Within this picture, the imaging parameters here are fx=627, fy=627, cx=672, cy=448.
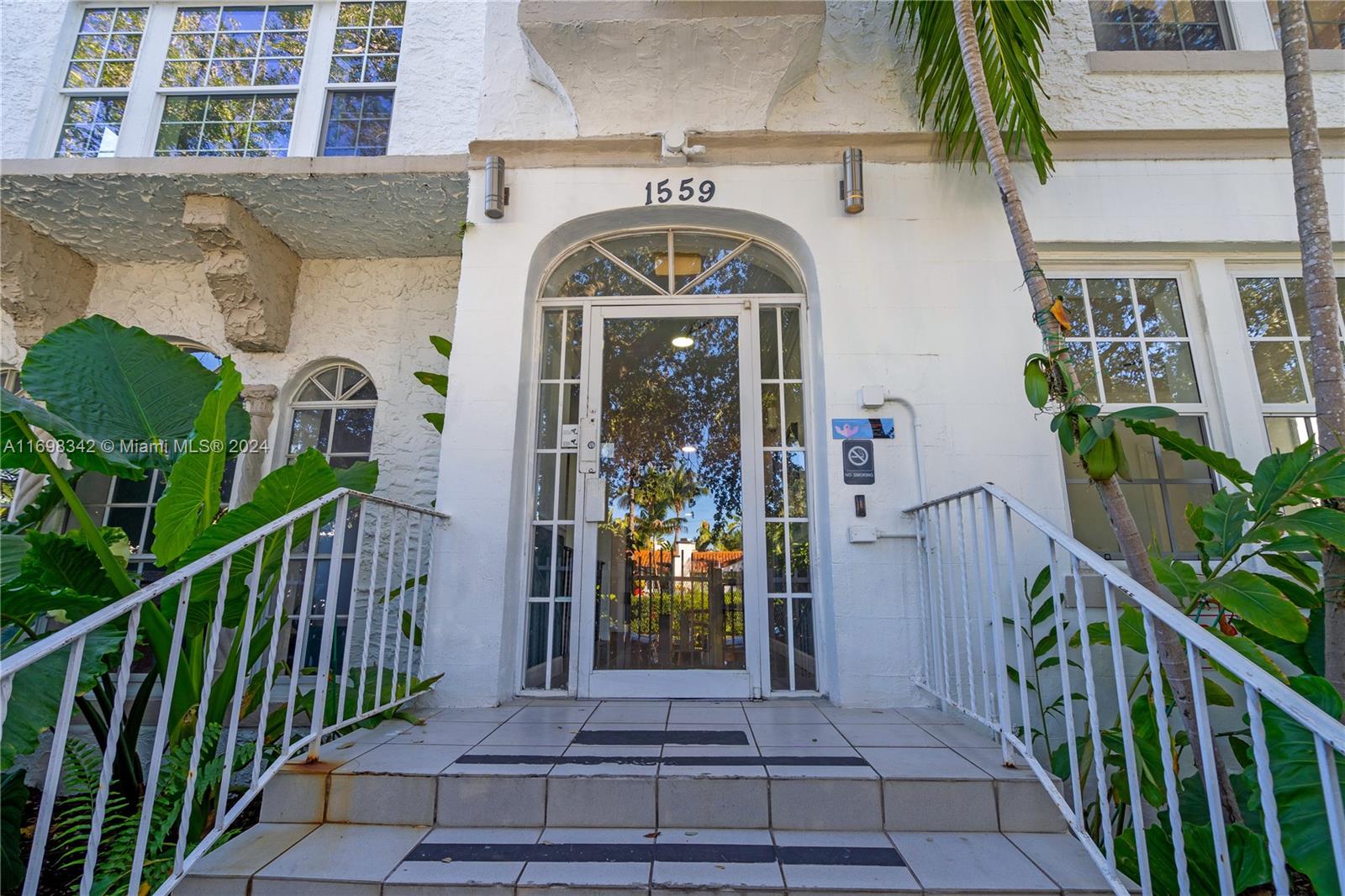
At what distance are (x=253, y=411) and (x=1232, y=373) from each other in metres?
5.98

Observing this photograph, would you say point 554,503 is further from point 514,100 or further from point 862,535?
point 514,100

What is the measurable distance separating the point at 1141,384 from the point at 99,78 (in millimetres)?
7114

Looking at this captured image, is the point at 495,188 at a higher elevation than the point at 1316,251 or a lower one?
higher

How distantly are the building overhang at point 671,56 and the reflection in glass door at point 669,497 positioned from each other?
119cm

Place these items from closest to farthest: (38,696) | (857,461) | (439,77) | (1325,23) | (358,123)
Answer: (38,696) < (857,461) < (1325,23) < (439,77) < (358,123)

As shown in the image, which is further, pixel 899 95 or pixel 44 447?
pixel 899 95

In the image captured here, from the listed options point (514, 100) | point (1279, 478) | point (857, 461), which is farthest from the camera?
point (514, 100)

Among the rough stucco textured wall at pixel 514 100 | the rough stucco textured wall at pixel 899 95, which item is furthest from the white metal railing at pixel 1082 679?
the rough stucco textured wall at pixel 514 100

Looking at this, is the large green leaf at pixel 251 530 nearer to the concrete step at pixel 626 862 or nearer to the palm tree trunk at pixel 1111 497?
the concrete step at pixel 626 862

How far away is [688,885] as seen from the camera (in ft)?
5.46

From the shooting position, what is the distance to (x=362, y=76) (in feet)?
14.3

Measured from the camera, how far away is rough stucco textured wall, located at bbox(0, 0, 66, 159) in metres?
4.16

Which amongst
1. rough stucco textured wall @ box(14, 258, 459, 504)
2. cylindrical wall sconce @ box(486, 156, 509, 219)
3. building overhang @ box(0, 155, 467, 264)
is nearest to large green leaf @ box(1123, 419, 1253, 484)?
cylindrical wall sconce @ box(486, 156, 509, 219)

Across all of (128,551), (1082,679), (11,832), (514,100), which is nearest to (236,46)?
(514,100)
